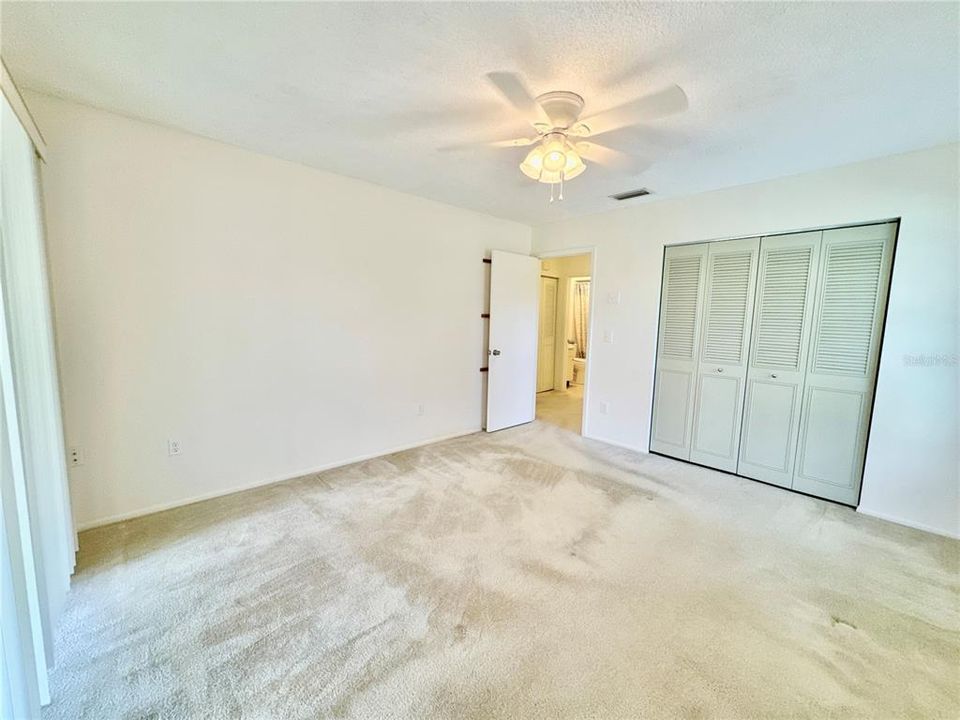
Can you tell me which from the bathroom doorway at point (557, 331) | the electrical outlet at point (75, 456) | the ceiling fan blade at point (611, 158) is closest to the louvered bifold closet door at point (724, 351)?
the ceiling fan blade at point (611, 158)

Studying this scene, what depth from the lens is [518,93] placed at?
5.20 feet

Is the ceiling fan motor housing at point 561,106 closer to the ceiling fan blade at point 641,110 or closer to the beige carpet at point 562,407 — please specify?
the ceiling fan blade at point 641,110

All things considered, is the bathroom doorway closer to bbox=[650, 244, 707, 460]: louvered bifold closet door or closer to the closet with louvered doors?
bbox=[650, 244, 707, 460]: louvered bifold closet door

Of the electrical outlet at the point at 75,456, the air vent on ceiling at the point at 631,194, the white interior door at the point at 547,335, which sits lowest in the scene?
the electrical outlet at the point at 75,456

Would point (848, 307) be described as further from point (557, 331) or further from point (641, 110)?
point (557, 331)

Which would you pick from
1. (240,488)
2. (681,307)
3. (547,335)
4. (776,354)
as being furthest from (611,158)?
(547,335)

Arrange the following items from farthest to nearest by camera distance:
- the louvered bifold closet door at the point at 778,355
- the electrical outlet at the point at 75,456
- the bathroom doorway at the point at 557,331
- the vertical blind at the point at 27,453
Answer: the bathroom doorway at the point at 557,331 < the louvered bifold closet door at the point at 778,355 < the electrical outlet at the point at 75,456 < the vertical blind at the point at 27,453

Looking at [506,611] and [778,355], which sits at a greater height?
[778,355]

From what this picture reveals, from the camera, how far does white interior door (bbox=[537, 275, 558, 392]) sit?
630 cm

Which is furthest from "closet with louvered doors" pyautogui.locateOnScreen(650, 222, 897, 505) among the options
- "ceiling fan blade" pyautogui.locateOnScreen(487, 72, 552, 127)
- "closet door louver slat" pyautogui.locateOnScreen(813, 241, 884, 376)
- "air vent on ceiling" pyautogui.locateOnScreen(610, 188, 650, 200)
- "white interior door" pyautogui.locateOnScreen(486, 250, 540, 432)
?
"ceiling fan blade" pyautogui.locateOnScreen(487, 72, 552, 127)

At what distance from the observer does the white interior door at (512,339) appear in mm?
4172

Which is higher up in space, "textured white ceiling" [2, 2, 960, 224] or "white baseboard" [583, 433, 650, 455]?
"textured white ceiling" [2, 2, 960, 224]

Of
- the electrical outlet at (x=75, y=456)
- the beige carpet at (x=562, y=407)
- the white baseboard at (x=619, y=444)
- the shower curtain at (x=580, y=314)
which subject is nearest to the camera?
the electrical outlet at (x=75, y=456)

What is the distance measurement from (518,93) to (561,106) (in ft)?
1.04
